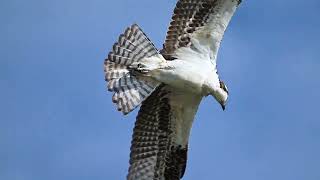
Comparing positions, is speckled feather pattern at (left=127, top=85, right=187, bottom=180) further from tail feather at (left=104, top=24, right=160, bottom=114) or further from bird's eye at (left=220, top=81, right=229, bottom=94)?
bird's eye at (left=220, top=81, right=229, bottom=94)

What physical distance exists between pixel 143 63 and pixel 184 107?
3.24ft

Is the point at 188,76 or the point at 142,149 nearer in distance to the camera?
the point at 188,76

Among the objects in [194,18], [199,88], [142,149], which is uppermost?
[194,18]

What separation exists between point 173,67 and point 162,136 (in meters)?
1.31

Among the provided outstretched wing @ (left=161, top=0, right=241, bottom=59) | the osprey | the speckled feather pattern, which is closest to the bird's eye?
the osprey

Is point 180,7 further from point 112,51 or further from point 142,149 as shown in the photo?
point 142,149

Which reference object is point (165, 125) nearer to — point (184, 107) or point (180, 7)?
point (184, 107)

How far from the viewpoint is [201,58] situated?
1323 cm

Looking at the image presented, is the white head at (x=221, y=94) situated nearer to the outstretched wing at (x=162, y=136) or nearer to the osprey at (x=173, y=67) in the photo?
the osprey at (x=173, y=67)

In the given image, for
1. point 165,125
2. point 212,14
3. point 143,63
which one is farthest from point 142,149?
point 212,14

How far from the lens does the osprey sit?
12969 millimetres

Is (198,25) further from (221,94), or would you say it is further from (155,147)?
(155,147)

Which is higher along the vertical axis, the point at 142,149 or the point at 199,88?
the point at 199,88

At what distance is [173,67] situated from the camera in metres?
13.1
